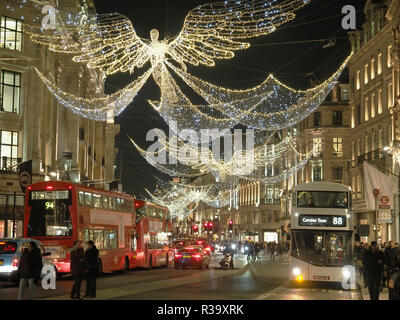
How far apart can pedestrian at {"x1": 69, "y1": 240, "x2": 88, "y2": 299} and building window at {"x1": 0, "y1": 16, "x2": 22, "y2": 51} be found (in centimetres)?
2723

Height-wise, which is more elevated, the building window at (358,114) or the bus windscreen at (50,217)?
the building window at (358,114)

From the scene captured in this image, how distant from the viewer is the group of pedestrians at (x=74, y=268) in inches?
659

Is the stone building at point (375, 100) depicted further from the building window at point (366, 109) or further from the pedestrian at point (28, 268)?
the pedestrian at point (28, 268)

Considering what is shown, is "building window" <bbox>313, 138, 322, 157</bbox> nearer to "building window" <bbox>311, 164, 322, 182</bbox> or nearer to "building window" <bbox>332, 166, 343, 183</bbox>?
"building window" <bbox>311, 164, 322, 182</bbox>

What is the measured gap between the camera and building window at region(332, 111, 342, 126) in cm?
7588

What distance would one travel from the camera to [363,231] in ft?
102

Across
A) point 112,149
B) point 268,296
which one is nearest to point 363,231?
point 268,296

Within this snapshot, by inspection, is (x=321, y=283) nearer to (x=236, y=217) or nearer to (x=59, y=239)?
(x=59, y=239)

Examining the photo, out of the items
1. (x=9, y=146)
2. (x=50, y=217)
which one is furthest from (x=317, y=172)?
(x=50, y=217)

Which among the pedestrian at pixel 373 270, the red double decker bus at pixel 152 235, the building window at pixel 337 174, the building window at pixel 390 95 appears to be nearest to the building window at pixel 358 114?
the building window at pixel 390 95

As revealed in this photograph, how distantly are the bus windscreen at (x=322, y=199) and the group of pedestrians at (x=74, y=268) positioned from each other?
971 cm

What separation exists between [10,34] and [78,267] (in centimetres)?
2812

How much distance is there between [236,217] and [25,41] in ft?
249

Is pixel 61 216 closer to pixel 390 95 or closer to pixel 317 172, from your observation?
pixel 390 95
